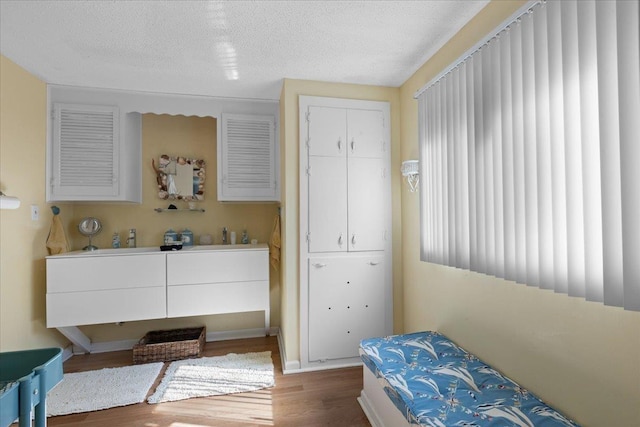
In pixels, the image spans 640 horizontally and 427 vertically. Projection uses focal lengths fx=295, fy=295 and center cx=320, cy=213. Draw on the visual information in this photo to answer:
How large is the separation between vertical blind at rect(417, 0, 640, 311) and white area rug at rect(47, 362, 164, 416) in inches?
103

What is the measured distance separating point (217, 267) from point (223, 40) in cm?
195

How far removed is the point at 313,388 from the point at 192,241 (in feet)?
6.33

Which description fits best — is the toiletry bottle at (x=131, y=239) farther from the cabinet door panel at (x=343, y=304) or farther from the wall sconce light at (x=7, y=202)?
the cabinet door panel at (x=343, y=304)

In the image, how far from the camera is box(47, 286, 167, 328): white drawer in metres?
2.58

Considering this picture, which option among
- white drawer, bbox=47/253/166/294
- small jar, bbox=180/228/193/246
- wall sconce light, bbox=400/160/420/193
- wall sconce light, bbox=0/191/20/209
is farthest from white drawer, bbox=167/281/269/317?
wall sconce light, bbox=400/160/420/193

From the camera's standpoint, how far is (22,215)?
241cm

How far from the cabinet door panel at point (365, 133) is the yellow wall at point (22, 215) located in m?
2.70

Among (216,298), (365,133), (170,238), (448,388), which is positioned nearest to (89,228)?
(170,238)

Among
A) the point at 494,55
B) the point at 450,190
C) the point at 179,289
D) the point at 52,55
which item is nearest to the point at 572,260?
the point at 450,190

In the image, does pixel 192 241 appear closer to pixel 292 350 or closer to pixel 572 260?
pixel 292 350

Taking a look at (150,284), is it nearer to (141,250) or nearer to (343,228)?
(141,250)

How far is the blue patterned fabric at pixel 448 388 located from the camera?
125 centimetres

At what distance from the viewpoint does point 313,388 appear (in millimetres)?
2334

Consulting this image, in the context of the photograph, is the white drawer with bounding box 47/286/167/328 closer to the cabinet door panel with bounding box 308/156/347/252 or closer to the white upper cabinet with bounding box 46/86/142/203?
the white upper cabinet with bounding box 46/86/142/203
